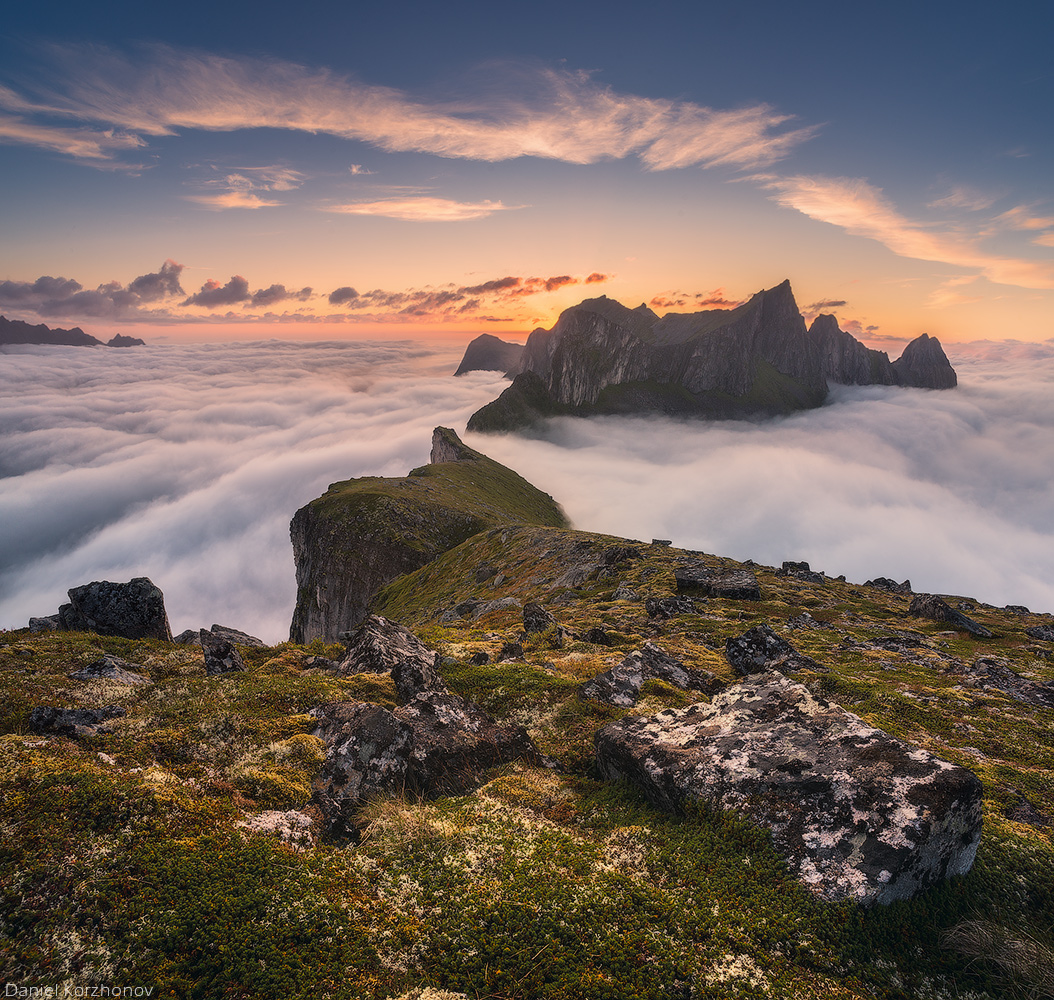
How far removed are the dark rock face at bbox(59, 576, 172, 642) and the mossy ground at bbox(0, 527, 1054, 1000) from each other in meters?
9.64

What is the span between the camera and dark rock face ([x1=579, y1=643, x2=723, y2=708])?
2323 centimetres

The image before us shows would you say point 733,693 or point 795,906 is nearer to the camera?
point 795,906

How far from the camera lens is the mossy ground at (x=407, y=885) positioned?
8.99 meters

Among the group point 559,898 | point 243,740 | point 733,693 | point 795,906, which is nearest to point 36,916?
point 243,740

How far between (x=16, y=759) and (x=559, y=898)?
13.5 m

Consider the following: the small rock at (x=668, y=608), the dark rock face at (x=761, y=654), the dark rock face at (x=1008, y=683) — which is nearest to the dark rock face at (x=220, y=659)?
the dark rock face at (x=761, y=654)

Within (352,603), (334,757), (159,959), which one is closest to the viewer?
(159,959)

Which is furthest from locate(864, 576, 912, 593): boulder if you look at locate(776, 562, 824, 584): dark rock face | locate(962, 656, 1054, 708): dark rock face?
locate(962, 656, 1054, 708): dark rock face

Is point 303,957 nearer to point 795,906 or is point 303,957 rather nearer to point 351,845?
point 351,845

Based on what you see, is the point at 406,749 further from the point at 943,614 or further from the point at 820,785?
the point at 943,614

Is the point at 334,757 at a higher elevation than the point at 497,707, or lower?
higher

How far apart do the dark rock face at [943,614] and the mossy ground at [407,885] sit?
125ft

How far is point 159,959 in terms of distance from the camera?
28.1 feet

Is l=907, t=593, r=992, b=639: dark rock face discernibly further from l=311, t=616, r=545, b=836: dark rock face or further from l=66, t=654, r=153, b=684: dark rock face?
l=66, t=654, r=153, b=684: dark rock face
